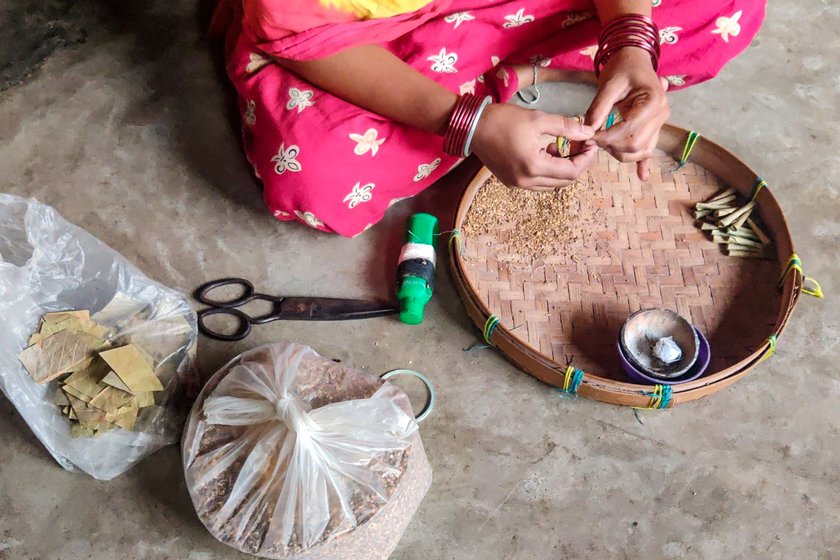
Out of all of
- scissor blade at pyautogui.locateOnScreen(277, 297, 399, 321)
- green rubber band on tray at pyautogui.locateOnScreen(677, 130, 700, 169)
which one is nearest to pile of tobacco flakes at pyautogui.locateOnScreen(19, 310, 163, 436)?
scissor blade at pyautogui.locateOnScreen(277, 297, 399, 321)

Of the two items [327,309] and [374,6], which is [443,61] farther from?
[327,309]

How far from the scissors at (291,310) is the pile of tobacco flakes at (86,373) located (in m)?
0.20

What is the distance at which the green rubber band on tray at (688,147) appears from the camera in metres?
1.45

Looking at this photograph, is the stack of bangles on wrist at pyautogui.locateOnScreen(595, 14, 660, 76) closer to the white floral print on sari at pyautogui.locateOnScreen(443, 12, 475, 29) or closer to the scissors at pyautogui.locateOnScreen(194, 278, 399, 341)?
the white floral print on sari at pyautogui.locateOnScreen(443, 12, 475, 29)

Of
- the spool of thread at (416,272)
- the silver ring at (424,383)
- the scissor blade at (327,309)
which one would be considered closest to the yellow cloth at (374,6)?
the spool of thread at (416,272)

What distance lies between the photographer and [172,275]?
1.40m

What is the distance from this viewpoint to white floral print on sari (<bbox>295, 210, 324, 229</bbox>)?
1.33 metres

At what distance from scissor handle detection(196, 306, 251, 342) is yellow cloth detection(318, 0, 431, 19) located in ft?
1.86

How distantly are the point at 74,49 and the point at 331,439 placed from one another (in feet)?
4.06

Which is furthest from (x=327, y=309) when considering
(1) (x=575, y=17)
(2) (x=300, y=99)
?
(1) (x=575, y=17)

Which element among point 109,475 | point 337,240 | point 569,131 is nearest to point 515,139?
point 569,131

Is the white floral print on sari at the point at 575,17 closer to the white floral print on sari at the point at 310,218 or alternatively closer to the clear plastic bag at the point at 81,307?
the white floral print on sari at the point at 310,218

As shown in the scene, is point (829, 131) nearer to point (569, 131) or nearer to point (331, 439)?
point (569, 131)

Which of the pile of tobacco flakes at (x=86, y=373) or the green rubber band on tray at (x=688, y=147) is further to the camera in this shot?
the green rubber band on tray at (x=688, y=147)
